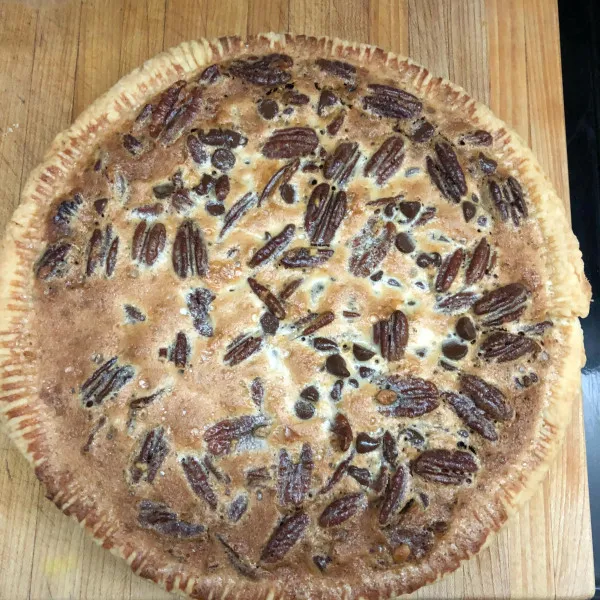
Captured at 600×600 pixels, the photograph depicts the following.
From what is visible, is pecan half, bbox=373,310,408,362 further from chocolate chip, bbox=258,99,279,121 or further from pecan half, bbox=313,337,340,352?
chocolate chip, bbox=258,99,279,121

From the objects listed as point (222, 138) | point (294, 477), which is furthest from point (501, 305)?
point (222, 138)

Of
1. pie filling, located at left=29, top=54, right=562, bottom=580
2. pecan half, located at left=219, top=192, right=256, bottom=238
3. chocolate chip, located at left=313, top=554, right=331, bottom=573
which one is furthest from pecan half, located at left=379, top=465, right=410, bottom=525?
pecan half, located at left=219, top=192, right=256, bottom=238

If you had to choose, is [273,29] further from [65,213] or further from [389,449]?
[389,449]

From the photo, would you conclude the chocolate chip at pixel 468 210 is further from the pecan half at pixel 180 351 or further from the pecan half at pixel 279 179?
the pecan half at pixel 180 351

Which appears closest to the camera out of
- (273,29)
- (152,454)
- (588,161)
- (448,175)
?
(152,454)

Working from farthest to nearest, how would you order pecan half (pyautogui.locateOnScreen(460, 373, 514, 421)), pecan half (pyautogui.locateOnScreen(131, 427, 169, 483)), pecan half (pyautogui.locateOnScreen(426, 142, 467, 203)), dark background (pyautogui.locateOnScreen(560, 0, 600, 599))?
1. dark background (pyautogui.locateOnScreen(560, 0, 600, 599))
2. pecan half (pyautogui.locateOnScreen(426, 142, 467, 203))
3. pecan half (pyautogui.locateOnScreen(460, 373, 514, 421))
4. pecan half (pyautogui.locateOnScreen(131, 427, 169, 483))

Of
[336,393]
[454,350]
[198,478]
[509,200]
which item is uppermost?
[509,200]
